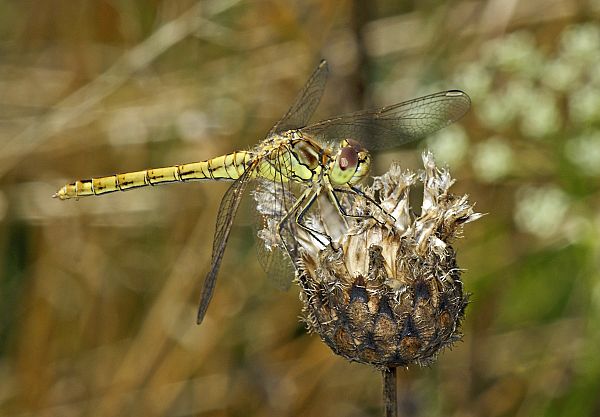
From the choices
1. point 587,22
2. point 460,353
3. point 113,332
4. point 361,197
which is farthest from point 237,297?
point 587,22

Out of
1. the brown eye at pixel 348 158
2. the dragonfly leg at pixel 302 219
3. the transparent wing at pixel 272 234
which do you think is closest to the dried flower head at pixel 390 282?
the dragonfly leg at pixel 302 219

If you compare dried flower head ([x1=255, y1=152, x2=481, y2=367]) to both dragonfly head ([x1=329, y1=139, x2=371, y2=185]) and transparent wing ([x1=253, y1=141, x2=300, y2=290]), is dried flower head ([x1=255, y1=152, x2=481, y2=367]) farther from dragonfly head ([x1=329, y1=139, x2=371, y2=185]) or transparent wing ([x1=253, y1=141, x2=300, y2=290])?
dragonfly head ([x1=329, y1=139, x2=371, y2=185])

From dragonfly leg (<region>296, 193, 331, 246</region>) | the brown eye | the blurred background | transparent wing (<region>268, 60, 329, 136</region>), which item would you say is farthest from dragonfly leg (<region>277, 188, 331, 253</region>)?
the blurred background

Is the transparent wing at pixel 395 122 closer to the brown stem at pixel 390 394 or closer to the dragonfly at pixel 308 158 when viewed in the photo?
the dragonfly at pixel 308 158

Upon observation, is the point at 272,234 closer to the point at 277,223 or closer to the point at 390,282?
the point at 277,223

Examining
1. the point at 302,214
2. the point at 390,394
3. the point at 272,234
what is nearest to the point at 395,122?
the point at 302,214

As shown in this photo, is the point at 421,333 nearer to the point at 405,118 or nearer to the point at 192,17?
the point at 405,118
